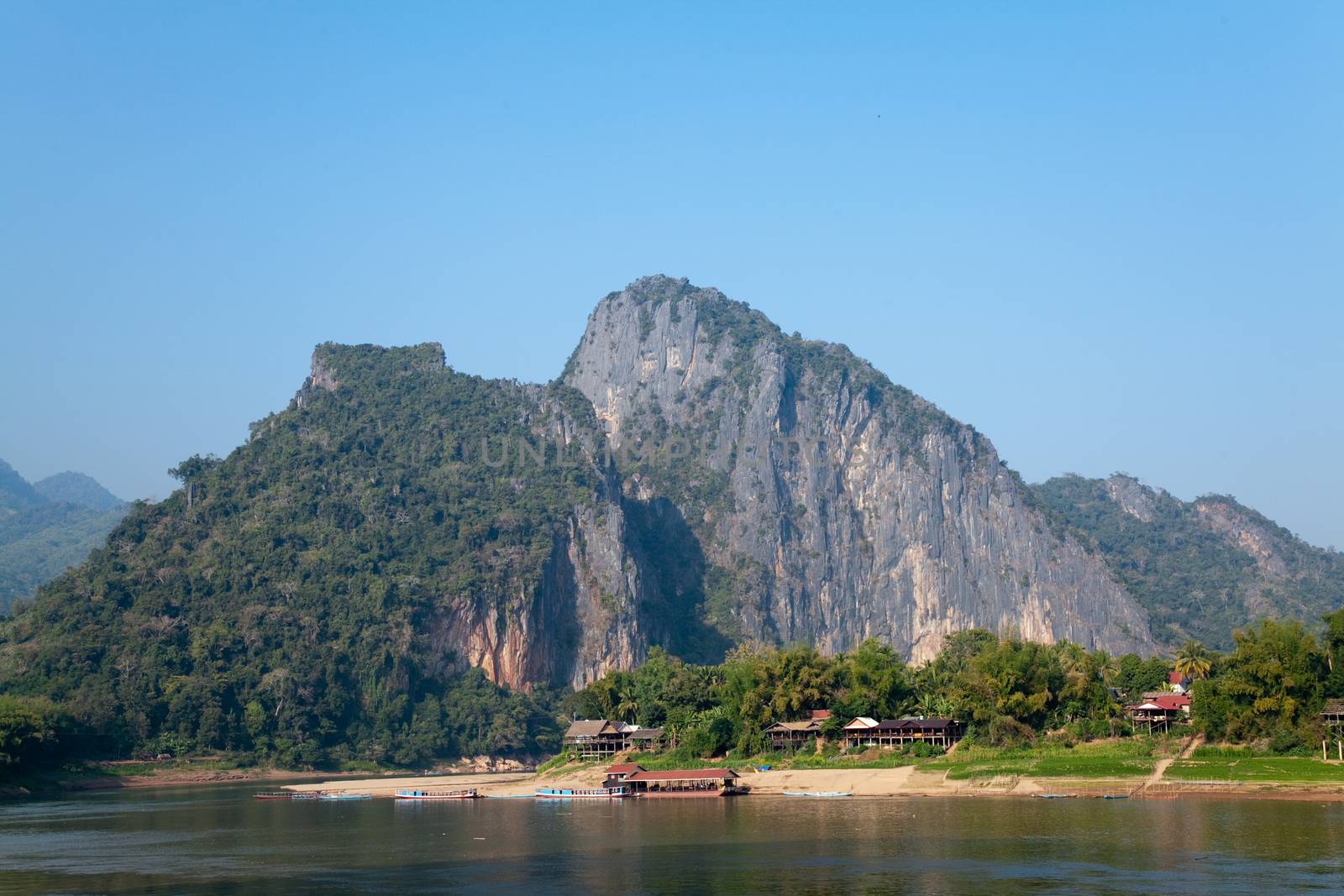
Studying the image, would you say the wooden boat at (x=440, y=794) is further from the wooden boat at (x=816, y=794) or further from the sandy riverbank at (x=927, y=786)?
the wooden boat at (x=816, y=794)

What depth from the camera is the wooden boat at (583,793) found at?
87.1m

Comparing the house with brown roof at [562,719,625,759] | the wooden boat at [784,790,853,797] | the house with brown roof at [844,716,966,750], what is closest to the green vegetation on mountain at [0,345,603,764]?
the house with brown roof at [562,719,625,759]

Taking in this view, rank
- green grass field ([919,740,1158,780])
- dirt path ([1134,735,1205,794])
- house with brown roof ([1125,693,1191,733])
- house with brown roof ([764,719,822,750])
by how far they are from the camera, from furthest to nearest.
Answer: house with brown roof ([764,719,822,750]), house with brown roof ([1125,693,1191,733]), green grass field ([919,740,1158,780]), dirt path ([1134,735,1205,794])

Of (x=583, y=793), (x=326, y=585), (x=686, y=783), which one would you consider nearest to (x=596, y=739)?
(x=583, y=793)

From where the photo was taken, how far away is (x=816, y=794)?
261 ft

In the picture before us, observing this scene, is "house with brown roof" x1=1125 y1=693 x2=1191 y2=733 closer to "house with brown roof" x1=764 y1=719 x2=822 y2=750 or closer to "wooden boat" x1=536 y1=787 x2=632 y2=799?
"house with brown roof" x1=764 y1=719 x2=822 y2=750

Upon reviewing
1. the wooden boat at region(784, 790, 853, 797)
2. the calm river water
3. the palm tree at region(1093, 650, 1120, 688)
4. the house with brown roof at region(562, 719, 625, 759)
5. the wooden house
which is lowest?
the calm river water

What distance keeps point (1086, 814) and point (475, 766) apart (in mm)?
83544

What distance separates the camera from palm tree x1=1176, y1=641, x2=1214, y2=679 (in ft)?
303

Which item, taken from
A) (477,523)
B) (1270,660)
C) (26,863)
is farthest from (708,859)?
(477,523)

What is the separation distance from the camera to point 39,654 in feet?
413

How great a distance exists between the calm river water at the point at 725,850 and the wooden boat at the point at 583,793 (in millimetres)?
8318

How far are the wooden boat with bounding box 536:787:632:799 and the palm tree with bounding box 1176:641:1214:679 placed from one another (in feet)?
115

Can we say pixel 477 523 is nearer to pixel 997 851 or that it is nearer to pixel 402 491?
pixel 402 491
